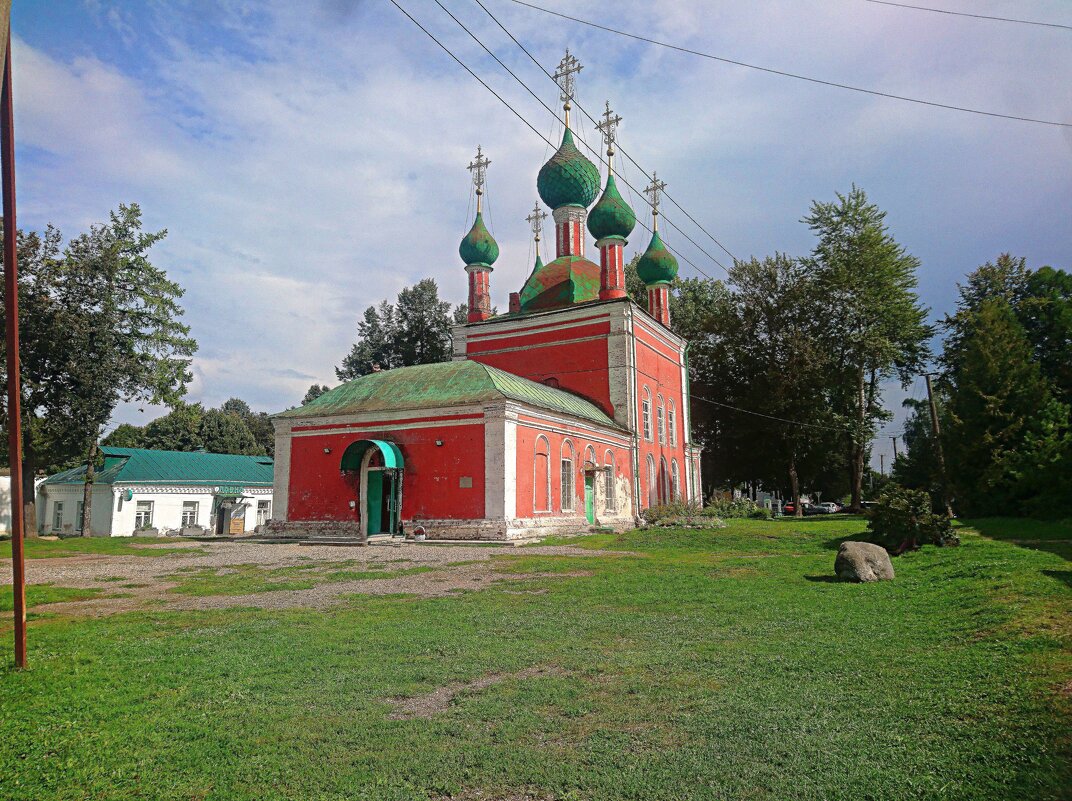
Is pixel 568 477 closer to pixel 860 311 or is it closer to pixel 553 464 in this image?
pixel 553 464

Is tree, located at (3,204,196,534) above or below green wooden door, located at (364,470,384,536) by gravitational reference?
above

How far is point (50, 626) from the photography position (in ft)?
23.8

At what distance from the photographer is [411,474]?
21.5 m

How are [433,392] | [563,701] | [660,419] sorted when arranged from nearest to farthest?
[563,701] < [433,392] < [660,419]

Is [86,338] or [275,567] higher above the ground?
[86,338]

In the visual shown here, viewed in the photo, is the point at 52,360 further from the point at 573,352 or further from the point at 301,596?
the point at 301,596

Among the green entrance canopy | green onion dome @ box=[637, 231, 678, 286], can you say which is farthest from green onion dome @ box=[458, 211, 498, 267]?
the green entrance canopy

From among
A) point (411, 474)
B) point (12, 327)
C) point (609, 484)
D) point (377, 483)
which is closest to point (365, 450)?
point (377, 483)

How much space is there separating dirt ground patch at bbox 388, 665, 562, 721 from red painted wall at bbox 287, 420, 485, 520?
14968mm

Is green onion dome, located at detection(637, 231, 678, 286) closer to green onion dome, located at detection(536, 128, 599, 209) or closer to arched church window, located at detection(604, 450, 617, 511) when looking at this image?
green onion dome, located at detection(536, 128, 599, 209)

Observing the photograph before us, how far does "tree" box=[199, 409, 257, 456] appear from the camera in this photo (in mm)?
56875

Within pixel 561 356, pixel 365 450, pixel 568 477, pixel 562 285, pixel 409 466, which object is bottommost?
pixel 568 477

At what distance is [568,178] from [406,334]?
18.8 metres

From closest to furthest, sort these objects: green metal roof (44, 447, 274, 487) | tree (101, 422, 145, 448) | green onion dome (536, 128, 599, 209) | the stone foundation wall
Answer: the stone foundation wall → green onion dome (536, 128, 599, 209) → green metal roof (44, 447, 274, 487) → tree (101, 422, 145, 448)
